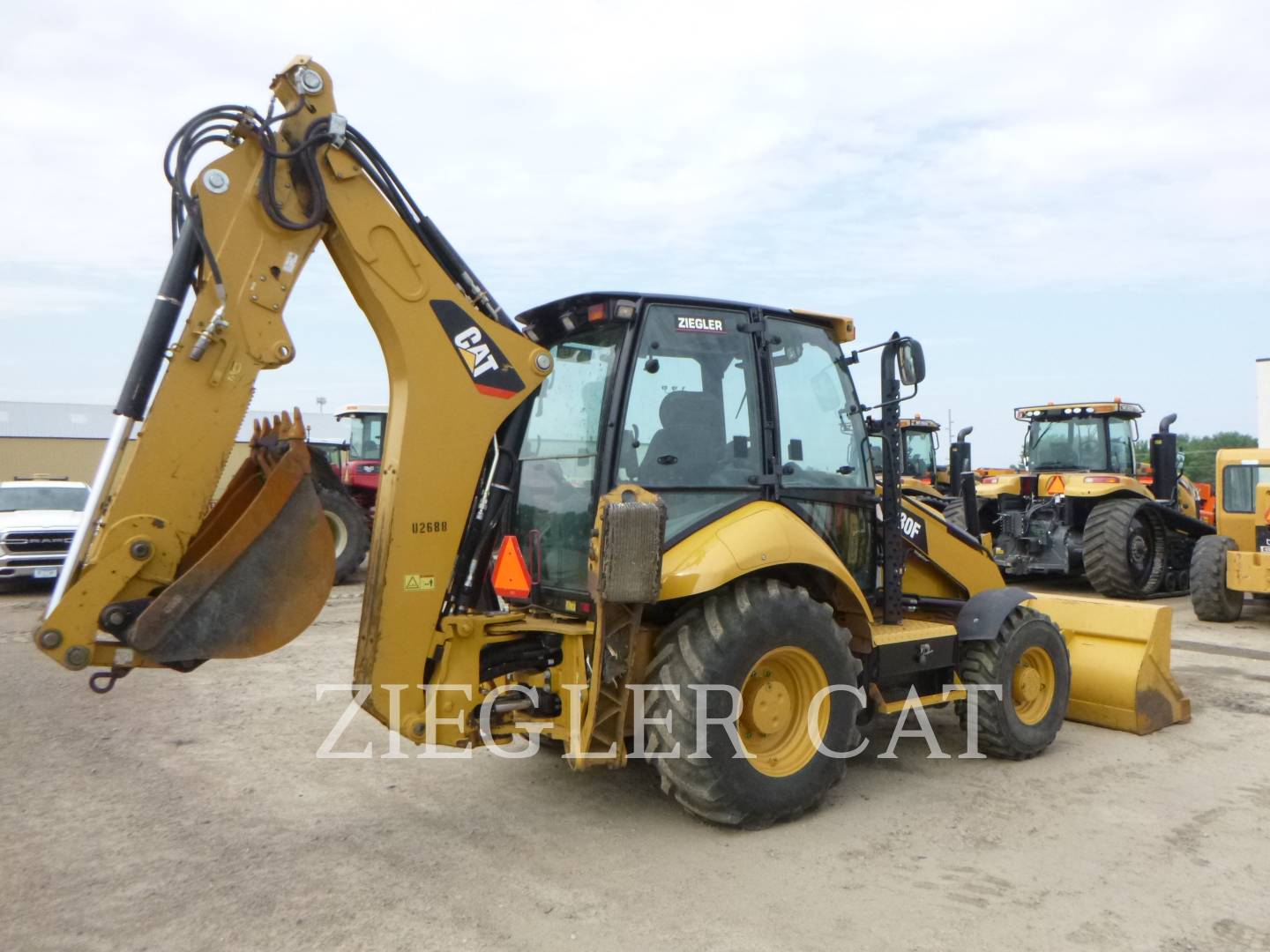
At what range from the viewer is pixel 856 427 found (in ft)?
17.5

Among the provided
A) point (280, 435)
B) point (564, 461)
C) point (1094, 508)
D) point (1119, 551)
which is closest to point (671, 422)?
point (564, 461)

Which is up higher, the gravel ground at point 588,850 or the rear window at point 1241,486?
the rear window at point 1241,486

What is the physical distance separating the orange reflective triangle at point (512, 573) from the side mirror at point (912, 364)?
7.05ft

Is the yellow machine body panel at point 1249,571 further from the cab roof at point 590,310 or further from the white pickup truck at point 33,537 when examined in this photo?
the white pickup truck at point 33,537

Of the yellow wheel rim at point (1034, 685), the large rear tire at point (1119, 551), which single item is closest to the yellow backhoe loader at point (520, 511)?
the yellow wheel rim at point (1034, 685)

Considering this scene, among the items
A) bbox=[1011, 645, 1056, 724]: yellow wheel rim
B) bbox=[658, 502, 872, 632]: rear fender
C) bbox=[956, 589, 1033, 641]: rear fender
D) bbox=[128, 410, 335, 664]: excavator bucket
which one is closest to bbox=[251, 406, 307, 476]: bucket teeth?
bbox=[128, 410, 335, 664]: excavator bucket

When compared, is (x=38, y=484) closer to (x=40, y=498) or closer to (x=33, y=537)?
(x=40, y=498)

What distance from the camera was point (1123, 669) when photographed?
19.8 feet

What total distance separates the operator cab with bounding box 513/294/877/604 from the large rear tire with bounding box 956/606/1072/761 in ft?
3.52

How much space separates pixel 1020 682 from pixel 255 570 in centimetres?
412

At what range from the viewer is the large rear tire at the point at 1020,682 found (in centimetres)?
542

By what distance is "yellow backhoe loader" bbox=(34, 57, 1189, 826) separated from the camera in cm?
360

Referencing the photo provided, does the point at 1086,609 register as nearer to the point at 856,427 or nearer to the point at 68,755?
the point at 856,427

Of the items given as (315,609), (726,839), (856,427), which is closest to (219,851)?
(315,609)
